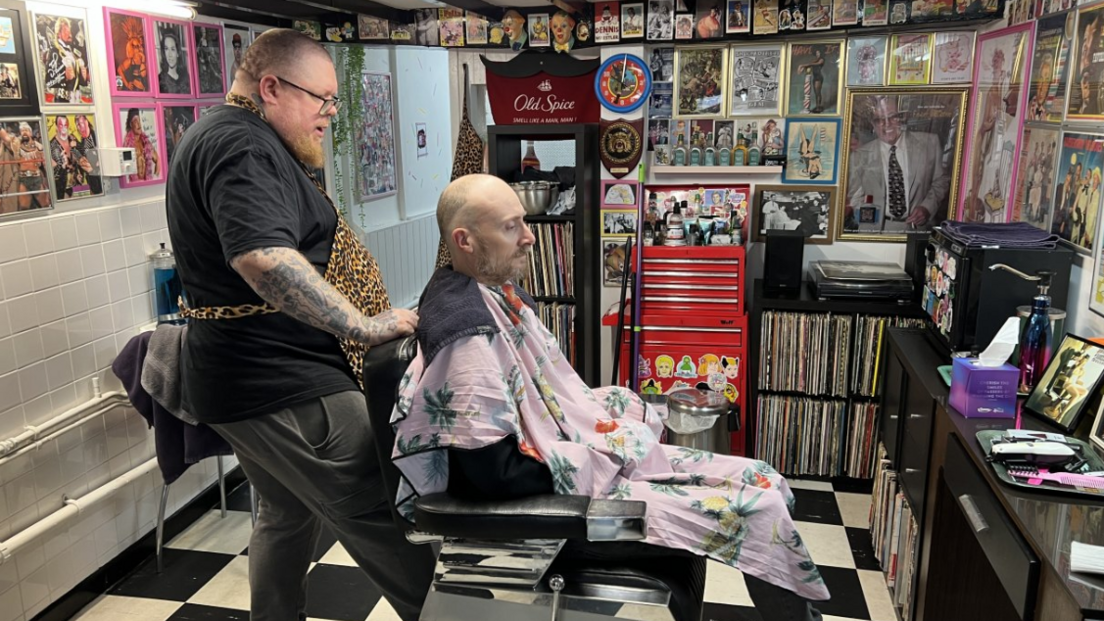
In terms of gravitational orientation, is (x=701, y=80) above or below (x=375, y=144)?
above

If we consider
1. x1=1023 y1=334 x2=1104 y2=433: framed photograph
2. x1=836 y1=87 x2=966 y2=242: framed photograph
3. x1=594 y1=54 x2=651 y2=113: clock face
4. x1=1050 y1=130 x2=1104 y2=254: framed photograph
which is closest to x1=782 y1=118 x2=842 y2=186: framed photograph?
x1=836 y1=87 x2=966 y2=242: framed photograph

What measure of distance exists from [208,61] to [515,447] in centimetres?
245

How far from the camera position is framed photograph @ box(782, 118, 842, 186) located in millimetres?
3574

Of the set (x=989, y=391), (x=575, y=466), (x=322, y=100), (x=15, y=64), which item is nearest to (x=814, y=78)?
(x=989, y=391)

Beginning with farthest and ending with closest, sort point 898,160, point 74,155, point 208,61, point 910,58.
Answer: point 898,160
point 910,58
point 208,61
point 74,155

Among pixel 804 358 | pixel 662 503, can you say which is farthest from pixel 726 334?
pixel 662 503

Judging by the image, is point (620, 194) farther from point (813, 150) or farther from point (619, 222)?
point (813, 150)

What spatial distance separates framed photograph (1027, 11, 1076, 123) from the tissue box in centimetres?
94

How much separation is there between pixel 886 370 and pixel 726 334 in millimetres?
799

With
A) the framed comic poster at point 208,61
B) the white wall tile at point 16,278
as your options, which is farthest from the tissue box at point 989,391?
the framed comic poster at point 208,61

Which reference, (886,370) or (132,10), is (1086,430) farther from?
(132,10)

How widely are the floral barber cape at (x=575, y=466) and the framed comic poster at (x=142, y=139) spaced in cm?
179

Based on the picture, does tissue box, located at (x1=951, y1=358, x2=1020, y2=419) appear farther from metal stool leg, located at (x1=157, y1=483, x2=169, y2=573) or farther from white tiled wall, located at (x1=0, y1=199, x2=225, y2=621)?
Answer: white tiled wall, located at (x1=0, y1=199, x2=225, y2=621)

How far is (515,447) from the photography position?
1.68 m
